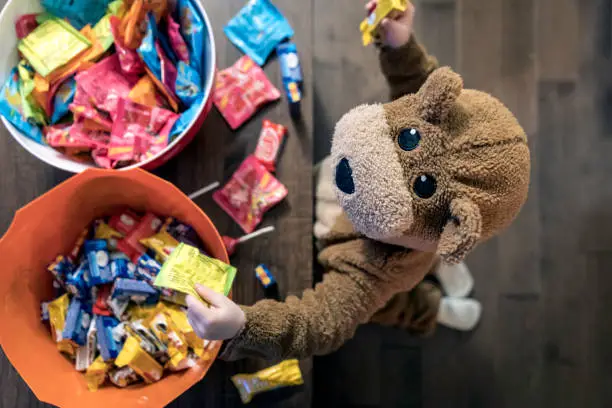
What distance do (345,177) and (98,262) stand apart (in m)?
0.32

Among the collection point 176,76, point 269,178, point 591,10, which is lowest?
point 269,178

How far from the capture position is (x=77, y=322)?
2.12ft

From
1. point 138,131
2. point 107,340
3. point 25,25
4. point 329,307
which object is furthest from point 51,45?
point 329,307

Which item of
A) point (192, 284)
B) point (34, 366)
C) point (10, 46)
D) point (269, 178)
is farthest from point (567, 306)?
point (10, 46)

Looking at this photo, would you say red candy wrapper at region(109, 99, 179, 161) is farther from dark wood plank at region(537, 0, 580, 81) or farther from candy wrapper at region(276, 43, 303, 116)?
dark wood plank at region(537, 0, 580, 81)

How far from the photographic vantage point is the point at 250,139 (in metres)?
0.73

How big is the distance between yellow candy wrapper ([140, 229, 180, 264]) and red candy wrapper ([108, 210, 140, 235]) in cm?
3

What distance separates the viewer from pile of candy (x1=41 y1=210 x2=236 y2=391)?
2.08 feet

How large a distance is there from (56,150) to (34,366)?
0.25 metres

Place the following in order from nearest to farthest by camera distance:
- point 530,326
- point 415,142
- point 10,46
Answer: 1. point 415,142
2. point 10,46
3. point 530,326

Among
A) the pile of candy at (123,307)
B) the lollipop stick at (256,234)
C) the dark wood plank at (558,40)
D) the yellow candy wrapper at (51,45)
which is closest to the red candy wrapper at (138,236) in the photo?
the pile of candy at (123,307)

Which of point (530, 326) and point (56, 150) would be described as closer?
point (56, 150)

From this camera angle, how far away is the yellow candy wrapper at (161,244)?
0.65 meters

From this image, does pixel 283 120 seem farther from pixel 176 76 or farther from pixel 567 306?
pixel 567 306
